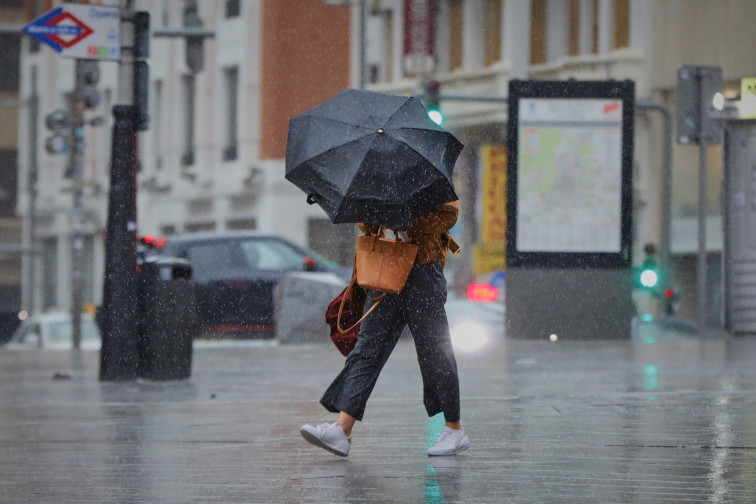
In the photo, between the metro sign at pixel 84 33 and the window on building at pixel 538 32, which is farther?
the window on building at pixel 538 32

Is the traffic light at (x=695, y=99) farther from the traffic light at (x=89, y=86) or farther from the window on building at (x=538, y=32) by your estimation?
the window on building at (x=538, y=32)

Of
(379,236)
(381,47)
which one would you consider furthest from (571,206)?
(381,47)

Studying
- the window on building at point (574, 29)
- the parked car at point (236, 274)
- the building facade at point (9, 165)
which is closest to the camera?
the parked car at point (236, 274)

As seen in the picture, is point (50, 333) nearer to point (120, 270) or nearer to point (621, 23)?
point (120, 270)

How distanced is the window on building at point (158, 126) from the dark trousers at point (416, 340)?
128 feet

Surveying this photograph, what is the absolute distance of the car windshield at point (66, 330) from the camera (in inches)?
984

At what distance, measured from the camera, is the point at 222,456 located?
764 centimetres

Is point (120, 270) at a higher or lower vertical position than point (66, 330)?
higher

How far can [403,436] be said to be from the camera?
27.1 feet

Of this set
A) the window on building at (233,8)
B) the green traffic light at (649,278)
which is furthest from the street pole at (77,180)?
the window on building at (233,8)

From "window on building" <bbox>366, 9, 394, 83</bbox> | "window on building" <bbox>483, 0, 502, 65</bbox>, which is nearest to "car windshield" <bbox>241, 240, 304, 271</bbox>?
"window on building" <bbox>483, 0, 502, 65</bbox>

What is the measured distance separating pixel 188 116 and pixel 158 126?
144cm

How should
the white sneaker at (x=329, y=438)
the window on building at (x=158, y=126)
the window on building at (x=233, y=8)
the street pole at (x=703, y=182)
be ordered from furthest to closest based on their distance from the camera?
the window on building at (x=158, y=126) → the window on building at (x=233, y=8) → the street pole at (x=703, y=182) → the white sneaker at (x=329, y=438)

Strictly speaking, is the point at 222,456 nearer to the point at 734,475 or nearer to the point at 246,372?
the point at 734,475
